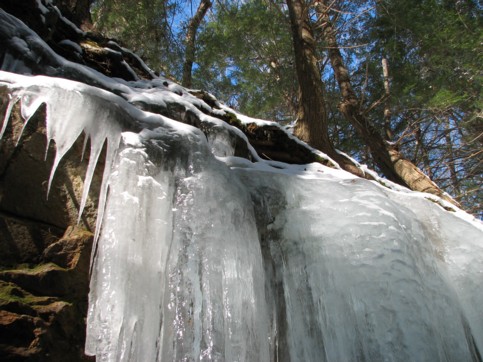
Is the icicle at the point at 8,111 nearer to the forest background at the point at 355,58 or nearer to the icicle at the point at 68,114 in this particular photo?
the icicle at the point at 68,114

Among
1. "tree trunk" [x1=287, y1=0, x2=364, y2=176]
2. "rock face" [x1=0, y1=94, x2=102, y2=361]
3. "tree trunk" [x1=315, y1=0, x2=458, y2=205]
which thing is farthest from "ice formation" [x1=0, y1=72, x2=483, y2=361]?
"tree trunk" [x1=315, y1=0, x2=458, y2=205]

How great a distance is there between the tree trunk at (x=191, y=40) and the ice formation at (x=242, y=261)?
10.8 ft

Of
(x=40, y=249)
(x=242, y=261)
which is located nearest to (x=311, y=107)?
(x=242, y=261)

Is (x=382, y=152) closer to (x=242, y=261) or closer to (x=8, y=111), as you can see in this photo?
(x=242, y=261)

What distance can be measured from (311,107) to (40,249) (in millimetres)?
3101

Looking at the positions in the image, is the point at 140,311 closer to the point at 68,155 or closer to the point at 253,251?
the point at 253,251

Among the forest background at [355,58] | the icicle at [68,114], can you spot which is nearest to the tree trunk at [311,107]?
the forest background at [355,58]

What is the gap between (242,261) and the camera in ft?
A: 7.16

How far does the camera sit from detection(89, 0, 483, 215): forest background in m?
5.12

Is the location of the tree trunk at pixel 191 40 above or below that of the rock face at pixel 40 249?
above

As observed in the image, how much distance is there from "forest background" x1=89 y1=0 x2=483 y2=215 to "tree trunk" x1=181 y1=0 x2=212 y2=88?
0.06 feet

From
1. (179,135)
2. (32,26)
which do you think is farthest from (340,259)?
(32,26)

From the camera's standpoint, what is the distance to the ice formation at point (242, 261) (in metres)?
1.88

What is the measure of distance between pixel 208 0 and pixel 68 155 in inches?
222
